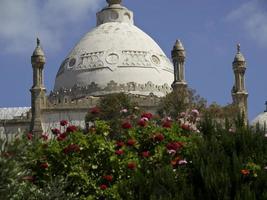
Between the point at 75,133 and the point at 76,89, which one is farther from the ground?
the point at 76,89

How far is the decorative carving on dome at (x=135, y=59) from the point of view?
54.3 m

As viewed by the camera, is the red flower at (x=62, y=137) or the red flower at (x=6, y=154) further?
the red flower at (x=62, y=137)

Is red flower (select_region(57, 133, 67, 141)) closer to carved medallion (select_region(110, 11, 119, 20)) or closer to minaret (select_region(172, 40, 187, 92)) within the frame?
minaret (select_region(172, 40, 187, 92))

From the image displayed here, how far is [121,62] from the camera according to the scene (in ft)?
178

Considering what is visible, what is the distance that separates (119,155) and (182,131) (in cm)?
179

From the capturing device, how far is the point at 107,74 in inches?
2124

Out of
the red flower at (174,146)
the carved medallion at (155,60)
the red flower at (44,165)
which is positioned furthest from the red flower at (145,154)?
the carved medallion at (155,60)

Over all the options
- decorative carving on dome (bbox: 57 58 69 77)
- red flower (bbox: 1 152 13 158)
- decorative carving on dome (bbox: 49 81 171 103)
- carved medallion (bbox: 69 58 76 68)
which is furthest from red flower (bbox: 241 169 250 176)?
decorative carving on dome (bbox: 57 58 69 77)

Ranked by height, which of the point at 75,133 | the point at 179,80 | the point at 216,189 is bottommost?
the point at 216,189

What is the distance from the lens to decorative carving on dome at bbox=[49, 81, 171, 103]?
51.9 metres

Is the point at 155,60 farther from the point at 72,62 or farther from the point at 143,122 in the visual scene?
the point at 143,122

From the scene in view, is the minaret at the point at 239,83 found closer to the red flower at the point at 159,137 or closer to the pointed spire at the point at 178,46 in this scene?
the pointed spire at the point at 178,46

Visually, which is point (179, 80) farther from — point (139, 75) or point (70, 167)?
point (70, 167)

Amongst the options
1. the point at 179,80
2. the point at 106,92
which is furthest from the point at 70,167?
the point at 106,92
